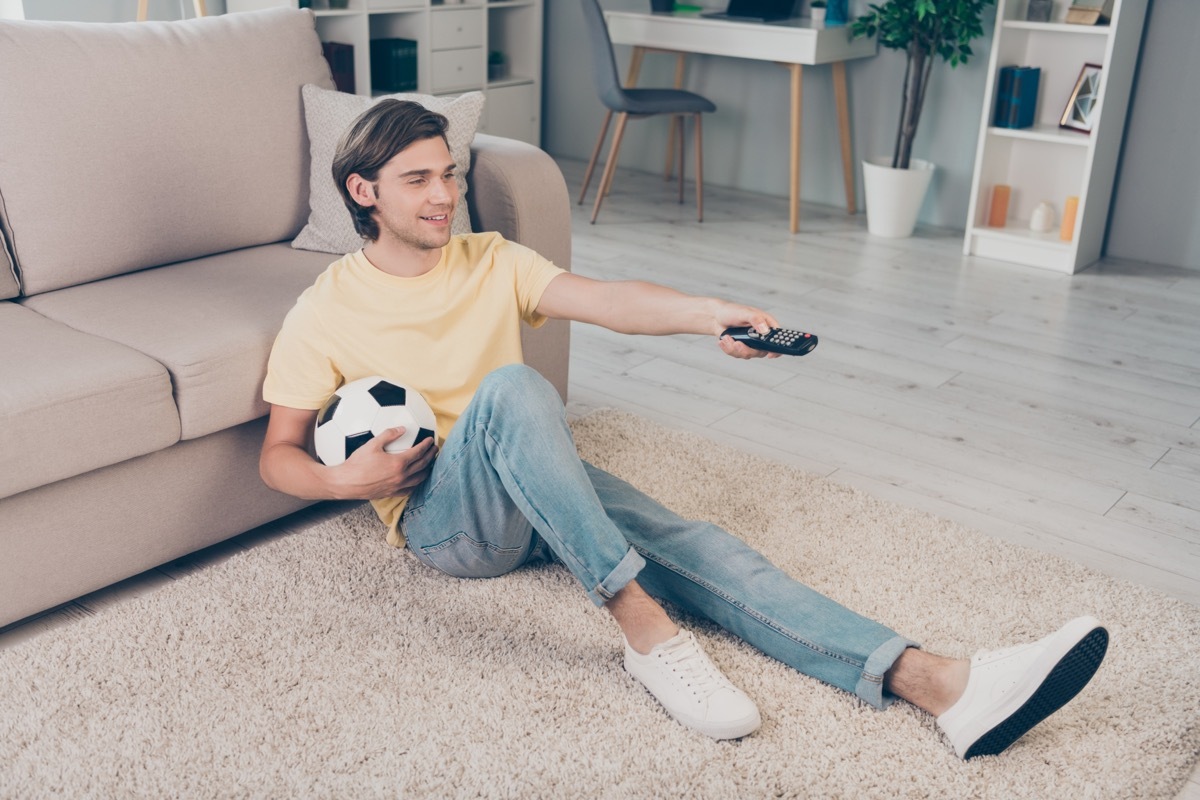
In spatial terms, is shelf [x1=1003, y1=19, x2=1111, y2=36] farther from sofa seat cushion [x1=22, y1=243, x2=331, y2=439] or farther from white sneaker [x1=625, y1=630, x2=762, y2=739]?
white sneaker [x1=625, y1=630, x2=762, y2=739]

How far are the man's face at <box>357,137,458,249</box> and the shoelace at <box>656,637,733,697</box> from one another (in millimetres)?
673

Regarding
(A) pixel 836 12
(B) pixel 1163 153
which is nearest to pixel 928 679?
(B) pixel 1163 153

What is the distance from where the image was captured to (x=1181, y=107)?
3.88 metres

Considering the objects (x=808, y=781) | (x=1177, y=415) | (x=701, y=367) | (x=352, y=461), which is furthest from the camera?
(x=701, y=367)

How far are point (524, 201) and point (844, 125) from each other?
8.39ft

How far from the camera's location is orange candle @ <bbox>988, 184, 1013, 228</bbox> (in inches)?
163

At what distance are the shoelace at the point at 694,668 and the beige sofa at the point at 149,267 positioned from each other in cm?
81

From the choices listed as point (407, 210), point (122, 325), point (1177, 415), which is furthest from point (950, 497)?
point (122, 325)

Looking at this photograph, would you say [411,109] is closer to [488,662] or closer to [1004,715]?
[488,662]

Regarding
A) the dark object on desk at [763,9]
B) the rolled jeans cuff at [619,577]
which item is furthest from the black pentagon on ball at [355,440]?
the dark object on desk at [763,9]

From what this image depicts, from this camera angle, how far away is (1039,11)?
3863 millimetres

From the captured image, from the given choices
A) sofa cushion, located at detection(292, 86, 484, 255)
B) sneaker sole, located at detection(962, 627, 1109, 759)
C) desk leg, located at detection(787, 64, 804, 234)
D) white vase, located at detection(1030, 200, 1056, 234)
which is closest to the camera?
sneaker sole, located at detection(962, 627, 1109, 759)

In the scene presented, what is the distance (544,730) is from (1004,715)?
601 millimetres

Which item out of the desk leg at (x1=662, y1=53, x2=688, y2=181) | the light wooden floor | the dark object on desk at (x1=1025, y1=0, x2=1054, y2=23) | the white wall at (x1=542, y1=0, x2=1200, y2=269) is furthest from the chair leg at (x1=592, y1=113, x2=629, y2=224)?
the dark object on desk at (x1=1025, y1=0, x2=1054, y2=23)
